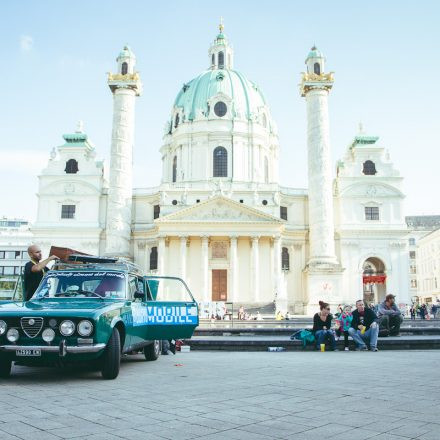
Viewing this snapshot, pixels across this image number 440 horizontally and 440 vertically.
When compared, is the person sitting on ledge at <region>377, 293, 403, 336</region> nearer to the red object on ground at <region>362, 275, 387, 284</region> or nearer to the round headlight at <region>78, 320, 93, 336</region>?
the round headlight at <region>78, 320, 93, 336</region>

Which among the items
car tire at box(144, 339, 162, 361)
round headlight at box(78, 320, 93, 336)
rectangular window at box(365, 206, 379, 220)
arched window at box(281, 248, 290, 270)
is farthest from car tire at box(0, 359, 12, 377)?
rectangular window at box(365, 206, 379, 220)

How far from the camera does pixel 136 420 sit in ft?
16.5

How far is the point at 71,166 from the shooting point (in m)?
50.7

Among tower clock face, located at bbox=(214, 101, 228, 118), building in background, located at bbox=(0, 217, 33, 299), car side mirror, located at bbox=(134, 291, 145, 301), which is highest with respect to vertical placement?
tower clock face, located at bbox=(214, 101, 228, 118)

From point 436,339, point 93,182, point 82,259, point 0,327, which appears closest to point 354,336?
point 436,339

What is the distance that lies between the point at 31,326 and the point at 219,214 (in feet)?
128

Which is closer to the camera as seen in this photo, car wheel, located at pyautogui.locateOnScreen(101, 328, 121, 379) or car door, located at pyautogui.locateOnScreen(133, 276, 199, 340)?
car wheel, located at pyautogui.locateOnScreen(101, 328, 121, 379)

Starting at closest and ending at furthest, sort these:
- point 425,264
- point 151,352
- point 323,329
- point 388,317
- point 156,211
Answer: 1. point 151,352
2. point 323,329
3. point 388,317
4. point 156,211
5. point 425,264

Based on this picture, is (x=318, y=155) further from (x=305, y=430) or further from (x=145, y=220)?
(x=305, y=430)

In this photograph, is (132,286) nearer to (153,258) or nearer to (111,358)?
(111,358)

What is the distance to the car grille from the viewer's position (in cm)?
729

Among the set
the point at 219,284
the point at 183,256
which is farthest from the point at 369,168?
the point at 183,256

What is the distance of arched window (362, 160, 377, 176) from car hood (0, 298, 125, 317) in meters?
45.8

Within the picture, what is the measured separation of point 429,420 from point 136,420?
300 cm
